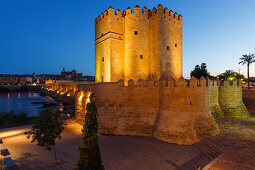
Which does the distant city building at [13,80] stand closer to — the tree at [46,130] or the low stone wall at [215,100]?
the tree at [46,130]

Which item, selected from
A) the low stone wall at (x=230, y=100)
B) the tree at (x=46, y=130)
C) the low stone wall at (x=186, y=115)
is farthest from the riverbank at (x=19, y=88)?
the low stone wall at (x=230, y=100)

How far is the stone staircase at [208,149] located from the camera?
8781mm

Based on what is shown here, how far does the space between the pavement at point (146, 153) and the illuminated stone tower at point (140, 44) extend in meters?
8.77

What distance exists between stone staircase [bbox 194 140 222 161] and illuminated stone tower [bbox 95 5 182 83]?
9.31 metres

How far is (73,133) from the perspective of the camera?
14000mm

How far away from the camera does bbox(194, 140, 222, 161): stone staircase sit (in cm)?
878

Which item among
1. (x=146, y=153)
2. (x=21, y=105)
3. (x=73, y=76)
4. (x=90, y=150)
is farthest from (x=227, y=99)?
(x=73, y=76)

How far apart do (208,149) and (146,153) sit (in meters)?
4.14

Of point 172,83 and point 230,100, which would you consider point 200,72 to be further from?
point 172,83

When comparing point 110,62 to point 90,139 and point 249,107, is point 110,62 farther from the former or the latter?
point 249,107

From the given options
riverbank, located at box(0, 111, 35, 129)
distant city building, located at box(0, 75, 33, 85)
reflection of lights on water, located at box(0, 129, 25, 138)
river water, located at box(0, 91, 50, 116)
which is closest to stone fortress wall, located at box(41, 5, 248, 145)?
reflection of lights on water, located at box(0, 129, 25, 138)

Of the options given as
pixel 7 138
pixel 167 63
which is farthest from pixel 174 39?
pixel 7 138

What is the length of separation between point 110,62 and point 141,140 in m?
10.2

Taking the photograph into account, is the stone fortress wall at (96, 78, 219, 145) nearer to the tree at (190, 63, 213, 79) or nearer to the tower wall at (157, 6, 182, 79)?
the tower wall at (157, 6, 182, 79)
